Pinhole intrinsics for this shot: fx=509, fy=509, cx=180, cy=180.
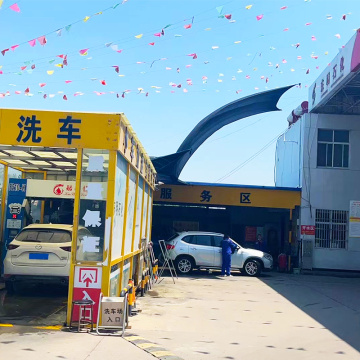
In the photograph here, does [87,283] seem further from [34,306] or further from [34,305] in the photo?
[34,305]

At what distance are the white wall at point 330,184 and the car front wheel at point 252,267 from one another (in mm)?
3703

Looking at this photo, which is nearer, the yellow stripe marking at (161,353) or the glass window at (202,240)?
the yellow stripe marking at (161,353)

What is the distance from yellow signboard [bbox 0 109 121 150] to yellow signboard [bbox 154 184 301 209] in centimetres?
1352

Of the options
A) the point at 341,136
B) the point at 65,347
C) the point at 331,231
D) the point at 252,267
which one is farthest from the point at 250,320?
the point at 341,136

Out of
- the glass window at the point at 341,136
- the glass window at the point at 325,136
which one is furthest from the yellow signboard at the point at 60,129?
the glass window at the point at 341,136

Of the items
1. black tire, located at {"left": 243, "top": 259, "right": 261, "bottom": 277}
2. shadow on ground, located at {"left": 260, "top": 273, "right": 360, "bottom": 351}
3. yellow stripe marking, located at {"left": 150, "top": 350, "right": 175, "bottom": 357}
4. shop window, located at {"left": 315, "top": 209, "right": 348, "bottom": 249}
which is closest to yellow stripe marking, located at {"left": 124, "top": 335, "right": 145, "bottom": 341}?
yellow stripe marking, located at {"left": 150, "top": 350, "right": 175, "bottom": 357}

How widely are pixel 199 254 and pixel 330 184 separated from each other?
698 centimetres

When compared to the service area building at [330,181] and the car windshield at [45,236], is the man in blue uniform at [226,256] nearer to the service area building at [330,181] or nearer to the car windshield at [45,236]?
the service area building at [330,181]

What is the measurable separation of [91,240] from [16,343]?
1856 millimetres

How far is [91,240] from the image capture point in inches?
310

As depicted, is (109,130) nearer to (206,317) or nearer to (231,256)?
(206,317)

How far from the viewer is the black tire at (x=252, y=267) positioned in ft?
60.0

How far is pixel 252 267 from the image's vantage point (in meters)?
18.3

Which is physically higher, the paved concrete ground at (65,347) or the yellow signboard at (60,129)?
the yellow signboard at (60,129)
